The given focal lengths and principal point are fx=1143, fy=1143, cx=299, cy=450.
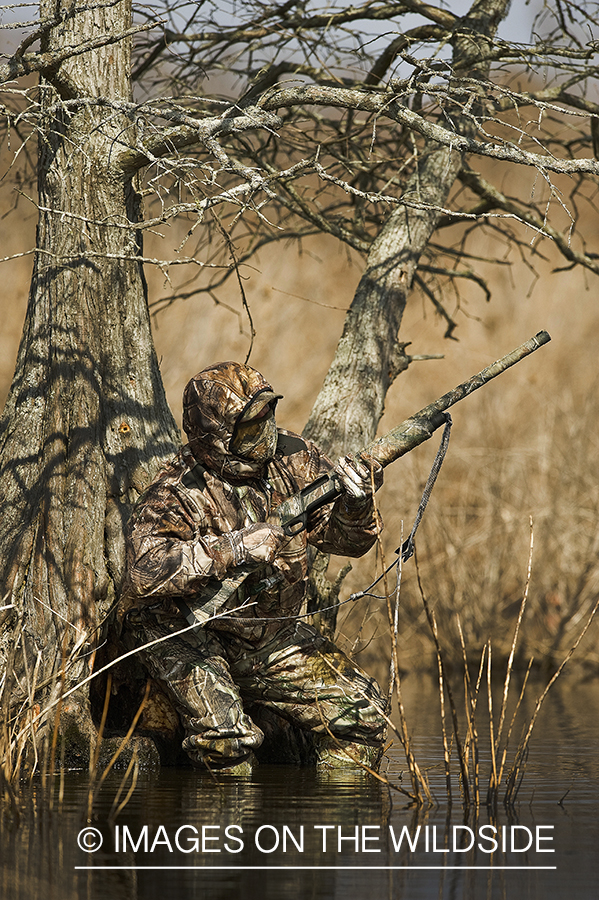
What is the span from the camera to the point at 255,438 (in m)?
5.46

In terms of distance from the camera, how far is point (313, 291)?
25641mm

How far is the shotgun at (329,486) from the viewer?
17.5 ft

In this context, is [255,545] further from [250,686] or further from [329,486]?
[250,686]

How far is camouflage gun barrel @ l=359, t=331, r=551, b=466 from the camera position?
5402 mm

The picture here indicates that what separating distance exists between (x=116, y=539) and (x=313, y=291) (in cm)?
1986

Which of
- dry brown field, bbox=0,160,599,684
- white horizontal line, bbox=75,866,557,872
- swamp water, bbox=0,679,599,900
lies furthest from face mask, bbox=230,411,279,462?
dry brown field, bbox=0,160,599,684

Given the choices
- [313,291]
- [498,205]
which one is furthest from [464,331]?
[498,205]

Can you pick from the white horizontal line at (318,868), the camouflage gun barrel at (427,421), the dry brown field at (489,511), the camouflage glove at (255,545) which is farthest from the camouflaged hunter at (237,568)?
the dry brown field at (489,511)

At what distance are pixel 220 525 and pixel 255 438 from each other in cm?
45

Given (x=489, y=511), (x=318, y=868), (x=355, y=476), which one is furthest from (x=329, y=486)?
(x=489, y=511)

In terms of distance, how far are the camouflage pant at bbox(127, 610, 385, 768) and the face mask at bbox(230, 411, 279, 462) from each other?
917 mm

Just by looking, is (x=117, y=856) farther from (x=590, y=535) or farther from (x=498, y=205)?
(x=590, y=535)

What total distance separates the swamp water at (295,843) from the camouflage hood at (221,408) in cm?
151

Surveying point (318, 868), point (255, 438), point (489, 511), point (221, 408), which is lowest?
point (318, 868)
